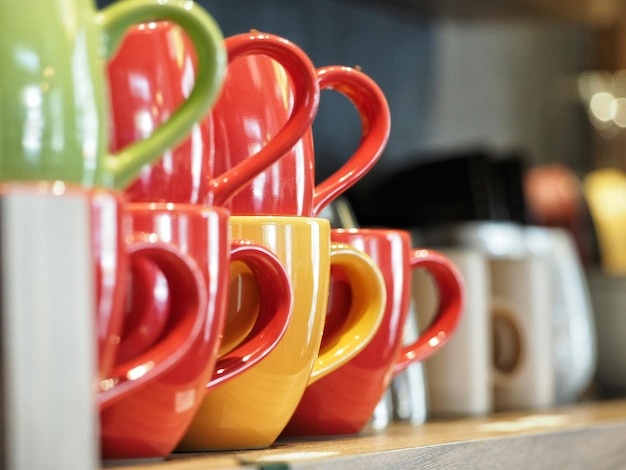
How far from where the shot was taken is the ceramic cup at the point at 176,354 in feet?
1.52

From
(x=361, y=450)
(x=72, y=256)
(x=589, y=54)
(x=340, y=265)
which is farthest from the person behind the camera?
(x=589, y=54)

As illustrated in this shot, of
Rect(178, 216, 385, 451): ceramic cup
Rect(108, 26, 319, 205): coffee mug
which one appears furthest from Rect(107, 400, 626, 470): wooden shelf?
Rect(108, 26, 319, 205): coffee mug

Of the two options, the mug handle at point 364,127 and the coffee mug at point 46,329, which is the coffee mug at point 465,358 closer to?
the mug handle at point 364,127

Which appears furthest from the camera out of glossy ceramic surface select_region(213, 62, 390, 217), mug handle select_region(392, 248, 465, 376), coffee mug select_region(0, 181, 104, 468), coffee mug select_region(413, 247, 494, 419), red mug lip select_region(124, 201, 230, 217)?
coffee mug select_region(413, 247, 494, 419)

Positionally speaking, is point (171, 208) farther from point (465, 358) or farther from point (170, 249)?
point (465, 358)

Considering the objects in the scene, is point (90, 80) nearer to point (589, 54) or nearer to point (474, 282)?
point (474, 282)

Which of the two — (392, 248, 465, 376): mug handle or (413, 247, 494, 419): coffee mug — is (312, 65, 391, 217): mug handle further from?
(413, 247, 494, 419): coffee mug

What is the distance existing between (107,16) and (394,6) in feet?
2.67

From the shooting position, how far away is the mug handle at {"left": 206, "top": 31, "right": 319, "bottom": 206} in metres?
0.54

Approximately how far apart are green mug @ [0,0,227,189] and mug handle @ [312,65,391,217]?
0.18 metres

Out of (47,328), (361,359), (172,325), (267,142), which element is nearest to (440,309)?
(361,359)

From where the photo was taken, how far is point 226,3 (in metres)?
1.04

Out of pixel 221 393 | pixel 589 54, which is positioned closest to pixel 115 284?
pixel 221 393

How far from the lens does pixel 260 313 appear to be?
21.7 inches
